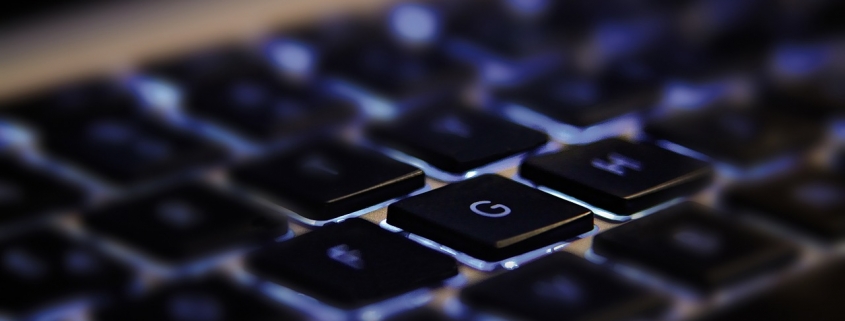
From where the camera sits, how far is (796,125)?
416mm

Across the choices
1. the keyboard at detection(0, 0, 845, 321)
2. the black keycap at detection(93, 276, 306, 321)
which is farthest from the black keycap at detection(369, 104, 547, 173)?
the black keycap at detection(93, 276, 306, 321)

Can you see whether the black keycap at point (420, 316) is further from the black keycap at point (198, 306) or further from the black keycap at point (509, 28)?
the black keycap at point (509, 28)

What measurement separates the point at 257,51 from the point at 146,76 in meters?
0.06

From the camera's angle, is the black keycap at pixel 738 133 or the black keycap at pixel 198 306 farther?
the black keycap at pixel 738 133

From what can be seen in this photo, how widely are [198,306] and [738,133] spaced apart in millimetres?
210

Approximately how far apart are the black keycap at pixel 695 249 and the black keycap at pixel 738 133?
2.3 inches

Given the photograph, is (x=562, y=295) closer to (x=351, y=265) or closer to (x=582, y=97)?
(x=351, y=265)

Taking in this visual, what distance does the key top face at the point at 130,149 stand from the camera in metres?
0.37

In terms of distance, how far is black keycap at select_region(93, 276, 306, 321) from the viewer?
0.29 metres

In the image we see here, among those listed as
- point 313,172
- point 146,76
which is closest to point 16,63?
point 146,76

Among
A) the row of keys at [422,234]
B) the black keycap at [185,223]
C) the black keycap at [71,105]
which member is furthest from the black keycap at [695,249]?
the black keycap at [71,105]

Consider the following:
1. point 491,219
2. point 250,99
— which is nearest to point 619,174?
point 491,219

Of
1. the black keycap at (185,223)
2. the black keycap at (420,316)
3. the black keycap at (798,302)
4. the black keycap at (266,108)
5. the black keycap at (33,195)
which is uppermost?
the black keycap at (266,108)

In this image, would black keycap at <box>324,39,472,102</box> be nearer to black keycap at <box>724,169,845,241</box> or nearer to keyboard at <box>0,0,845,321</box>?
keyboard at <box>0,0,845,321</box>
